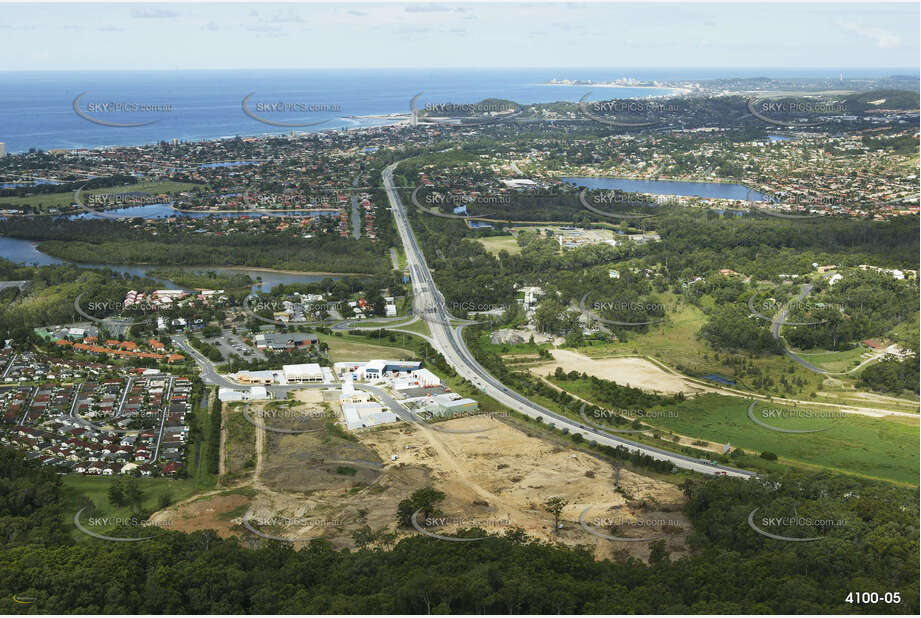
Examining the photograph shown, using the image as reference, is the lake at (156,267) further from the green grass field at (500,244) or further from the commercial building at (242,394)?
the commercial building at (242,394)

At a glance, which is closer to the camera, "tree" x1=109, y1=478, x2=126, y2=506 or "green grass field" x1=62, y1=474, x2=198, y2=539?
"green grass field" x1=62, y1=474, x2=198, y2=539

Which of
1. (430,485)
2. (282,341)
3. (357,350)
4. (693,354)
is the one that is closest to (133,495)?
(430,485)

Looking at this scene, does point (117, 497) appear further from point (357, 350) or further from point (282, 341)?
point (357, 350)

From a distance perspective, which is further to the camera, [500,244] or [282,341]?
[500,244]

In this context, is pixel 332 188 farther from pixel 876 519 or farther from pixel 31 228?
pixel 876 519

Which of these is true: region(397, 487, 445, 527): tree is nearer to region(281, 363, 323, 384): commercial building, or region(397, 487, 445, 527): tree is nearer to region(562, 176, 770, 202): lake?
region(281, 363, 323, 384): commercial building

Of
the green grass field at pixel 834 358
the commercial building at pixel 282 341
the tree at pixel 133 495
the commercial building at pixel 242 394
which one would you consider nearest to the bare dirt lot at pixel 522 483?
the commercial building at pixel 242 394

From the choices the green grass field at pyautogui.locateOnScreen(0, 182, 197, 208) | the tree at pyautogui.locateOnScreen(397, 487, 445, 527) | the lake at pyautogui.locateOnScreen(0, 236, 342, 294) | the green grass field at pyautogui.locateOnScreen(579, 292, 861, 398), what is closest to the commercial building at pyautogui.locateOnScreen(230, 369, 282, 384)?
the tree at pyautogui.locateOnScreen(397, 487, 445, 527)

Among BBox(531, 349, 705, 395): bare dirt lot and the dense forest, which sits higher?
the dense forest
